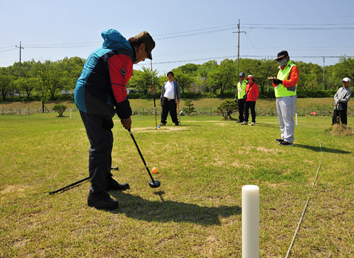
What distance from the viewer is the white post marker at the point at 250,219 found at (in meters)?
1.48

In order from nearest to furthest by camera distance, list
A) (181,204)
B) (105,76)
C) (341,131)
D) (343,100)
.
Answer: (105,76)
(181,204)
(341,131)
(343,100)

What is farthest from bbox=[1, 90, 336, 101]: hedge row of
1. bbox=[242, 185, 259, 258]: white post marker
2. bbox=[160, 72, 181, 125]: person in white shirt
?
bbox=[242, 185, 259, 258]: white post marker

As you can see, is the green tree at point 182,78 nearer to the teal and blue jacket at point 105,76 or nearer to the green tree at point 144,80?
the green tree at point 144,80

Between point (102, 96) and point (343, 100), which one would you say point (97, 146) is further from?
point (343, 100)

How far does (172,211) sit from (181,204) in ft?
0.85

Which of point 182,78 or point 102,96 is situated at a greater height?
point 182,78

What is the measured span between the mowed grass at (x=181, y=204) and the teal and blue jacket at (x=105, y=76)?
1403mm

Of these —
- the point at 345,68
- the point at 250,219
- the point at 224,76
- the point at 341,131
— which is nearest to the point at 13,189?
the point at 250,219

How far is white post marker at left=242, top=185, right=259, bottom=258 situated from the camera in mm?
1477

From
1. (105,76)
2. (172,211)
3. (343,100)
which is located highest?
(343,100)

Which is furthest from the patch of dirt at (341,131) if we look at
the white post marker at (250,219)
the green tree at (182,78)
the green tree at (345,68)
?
the green tree at (345,68)

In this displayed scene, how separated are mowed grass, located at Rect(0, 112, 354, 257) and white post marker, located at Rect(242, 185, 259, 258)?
3.01 feet

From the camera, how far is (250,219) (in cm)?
153

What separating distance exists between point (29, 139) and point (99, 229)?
6.83 m
